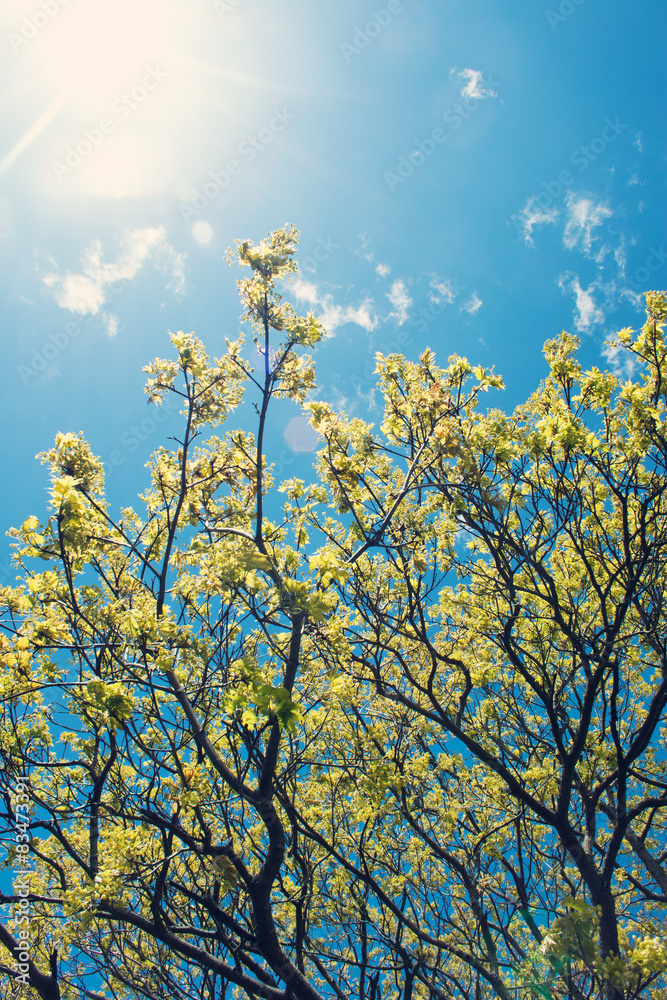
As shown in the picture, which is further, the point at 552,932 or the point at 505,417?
the point at 505,417

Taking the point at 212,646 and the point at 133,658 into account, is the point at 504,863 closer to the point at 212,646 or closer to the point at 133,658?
the point at 212,646

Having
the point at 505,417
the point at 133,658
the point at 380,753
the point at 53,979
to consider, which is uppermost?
the point at 505,417

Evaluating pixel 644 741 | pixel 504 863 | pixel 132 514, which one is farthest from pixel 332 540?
pixel 504 863

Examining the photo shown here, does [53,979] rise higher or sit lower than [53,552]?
lower

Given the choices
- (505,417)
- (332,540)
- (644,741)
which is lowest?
(644,741)

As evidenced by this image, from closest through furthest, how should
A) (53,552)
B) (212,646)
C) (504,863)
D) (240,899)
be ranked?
1. (53,552)
2. (212,646)
3. (240,899)
4. (504,863)

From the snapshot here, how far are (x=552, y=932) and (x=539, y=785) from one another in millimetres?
3132

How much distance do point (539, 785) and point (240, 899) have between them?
5.26 metres

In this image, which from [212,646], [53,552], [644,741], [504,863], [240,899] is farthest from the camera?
[504,863]

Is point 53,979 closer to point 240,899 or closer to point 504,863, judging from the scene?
point 240,899

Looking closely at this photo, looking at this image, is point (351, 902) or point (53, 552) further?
point (351, 902)

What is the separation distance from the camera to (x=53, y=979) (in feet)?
19.9

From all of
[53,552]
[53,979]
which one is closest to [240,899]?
[53,979]

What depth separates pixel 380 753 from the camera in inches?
329
